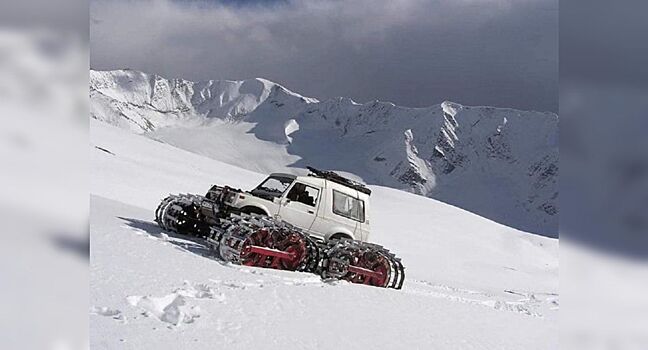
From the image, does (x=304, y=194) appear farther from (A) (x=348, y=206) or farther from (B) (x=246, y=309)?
(B) (x=246, y=309)

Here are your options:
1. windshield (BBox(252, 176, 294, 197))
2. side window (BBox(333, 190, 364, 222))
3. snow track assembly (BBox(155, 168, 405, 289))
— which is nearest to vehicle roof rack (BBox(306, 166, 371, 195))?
snow track assembly (BBox(155, 168, 405, 289))

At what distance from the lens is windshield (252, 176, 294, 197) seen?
6853 mm

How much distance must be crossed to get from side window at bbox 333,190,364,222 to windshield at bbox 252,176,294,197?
560 millimetres

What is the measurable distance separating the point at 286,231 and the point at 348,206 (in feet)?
4.24

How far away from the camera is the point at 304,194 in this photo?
22.1ft

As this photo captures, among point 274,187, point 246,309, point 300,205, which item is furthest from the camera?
point 274,187

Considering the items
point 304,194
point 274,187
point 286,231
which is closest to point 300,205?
point 304,194

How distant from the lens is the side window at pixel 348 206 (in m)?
6.82

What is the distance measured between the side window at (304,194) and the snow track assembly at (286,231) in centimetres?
1

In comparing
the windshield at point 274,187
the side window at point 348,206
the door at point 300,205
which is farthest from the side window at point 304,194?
the side window at point 348,206

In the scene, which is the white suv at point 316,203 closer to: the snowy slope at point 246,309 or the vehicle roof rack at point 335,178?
the vehicle roof rack at point 335,178
